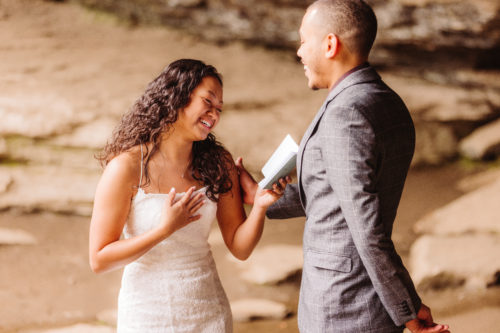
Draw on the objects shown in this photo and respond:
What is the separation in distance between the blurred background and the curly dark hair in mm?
1828

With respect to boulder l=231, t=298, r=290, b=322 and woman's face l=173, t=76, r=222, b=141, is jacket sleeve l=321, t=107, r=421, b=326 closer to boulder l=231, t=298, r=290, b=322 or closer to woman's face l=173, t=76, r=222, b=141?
woman's face l=173, t=76, r=222, b=141

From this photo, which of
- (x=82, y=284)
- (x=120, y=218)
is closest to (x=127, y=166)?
(x=120, y=218)

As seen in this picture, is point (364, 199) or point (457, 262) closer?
point (364, 199)

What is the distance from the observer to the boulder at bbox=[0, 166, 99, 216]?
517 cm

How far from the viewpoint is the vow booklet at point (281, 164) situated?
1.91 meters

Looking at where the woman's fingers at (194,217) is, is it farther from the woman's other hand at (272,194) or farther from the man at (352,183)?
the man at (352,183)

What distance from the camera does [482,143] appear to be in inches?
235

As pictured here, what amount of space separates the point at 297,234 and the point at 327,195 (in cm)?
323

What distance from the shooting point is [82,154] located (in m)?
5.43

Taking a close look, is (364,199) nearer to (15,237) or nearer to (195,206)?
(195,206)

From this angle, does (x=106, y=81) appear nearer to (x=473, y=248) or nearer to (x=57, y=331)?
(x=57, y=331)

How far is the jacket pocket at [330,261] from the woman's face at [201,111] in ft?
2.00

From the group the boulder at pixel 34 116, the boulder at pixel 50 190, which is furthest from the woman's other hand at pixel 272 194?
the boulder at pixel 34 116

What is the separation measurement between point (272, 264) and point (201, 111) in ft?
8.30
